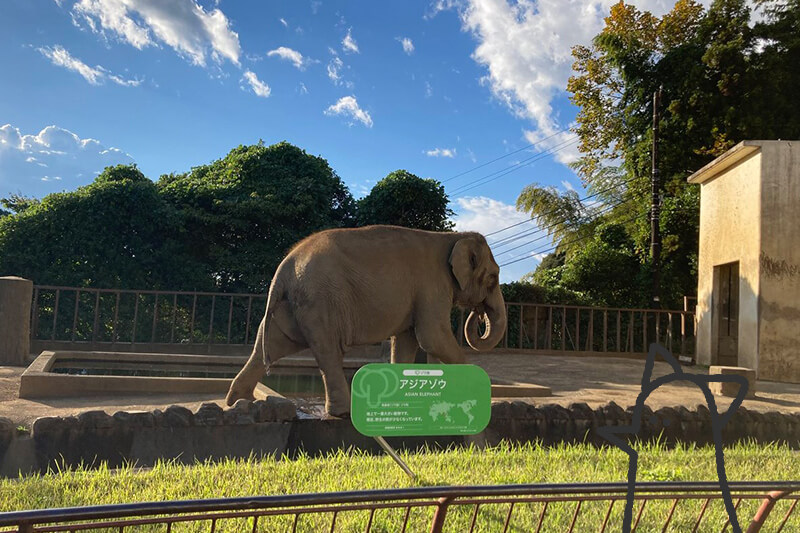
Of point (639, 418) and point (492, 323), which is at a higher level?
point (492, 323)

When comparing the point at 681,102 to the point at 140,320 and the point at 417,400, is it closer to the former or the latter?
the point at 140,320

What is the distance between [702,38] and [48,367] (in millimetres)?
21368

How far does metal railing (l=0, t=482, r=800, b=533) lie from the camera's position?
1689 millimetres

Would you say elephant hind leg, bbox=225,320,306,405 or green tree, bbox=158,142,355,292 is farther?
green tree, bbox=158,142,355,292

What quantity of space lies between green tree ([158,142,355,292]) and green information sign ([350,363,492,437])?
1255cm

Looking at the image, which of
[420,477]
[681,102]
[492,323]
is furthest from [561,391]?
[681,102]

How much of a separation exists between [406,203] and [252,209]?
395 cm

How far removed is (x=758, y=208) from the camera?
476 inches

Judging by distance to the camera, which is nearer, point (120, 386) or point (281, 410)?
point (281, 410)

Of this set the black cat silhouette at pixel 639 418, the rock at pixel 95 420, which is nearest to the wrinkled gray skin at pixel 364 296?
the rock at pixel 95 420

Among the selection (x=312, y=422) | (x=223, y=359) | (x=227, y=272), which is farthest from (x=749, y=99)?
(x=312, y=422)

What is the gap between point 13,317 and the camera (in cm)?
923

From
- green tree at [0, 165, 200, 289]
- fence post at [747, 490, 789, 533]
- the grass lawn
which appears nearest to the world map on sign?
the grass lawn

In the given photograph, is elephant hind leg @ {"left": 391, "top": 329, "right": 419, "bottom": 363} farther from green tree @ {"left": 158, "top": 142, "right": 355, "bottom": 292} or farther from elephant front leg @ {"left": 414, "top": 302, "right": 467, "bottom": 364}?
green tree @ {"left": 158, "top": 142, "right": 355, "bottom": 292}
